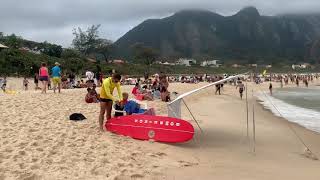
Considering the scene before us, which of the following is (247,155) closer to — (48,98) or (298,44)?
(48,98)

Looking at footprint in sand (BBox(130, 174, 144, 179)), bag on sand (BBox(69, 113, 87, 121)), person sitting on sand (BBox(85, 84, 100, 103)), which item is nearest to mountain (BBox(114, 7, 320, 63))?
person sitting on sand (BBox(85, 84, 100, 103))

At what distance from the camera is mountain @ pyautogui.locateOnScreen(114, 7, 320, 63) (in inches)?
6235

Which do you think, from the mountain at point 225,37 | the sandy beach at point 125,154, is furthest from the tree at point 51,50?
the mountain at point 225,37

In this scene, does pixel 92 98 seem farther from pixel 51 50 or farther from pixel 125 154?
pixel 51 50

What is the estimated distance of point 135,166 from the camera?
25.4ft

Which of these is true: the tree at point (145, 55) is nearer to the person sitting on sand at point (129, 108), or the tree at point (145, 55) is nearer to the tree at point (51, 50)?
the tree at point (51, 50)

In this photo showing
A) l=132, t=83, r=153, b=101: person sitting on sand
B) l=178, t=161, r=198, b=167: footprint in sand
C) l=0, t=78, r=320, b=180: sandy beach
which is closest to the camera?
l=0, t=78, r=320, b=180: sandy beach

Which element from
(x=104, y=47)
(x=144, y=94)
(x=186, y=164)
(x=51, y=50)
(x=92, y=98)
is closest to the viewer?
(x=186, y=164)

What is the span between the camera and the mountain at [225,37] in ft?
520

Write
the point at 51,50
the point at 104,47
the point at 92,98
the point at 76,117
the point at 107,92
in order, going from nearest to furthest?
the point at 107,92 → the point at 76,117 → the point at 92,98 → the point at 51,50 → the point at 104,47

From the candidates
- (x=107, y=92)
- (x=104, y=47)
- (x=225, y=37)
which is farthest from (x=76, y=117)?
(x=225, y=37)

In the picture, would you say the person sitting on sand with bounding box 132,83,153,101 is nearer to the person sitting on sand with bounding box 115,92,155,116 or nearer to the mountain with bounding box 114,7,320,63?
the person sitting on sand with bounding box 115,92,155,116

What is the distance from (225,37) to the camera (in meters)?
172

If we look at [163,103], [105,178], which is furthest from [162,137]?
[163,103]
